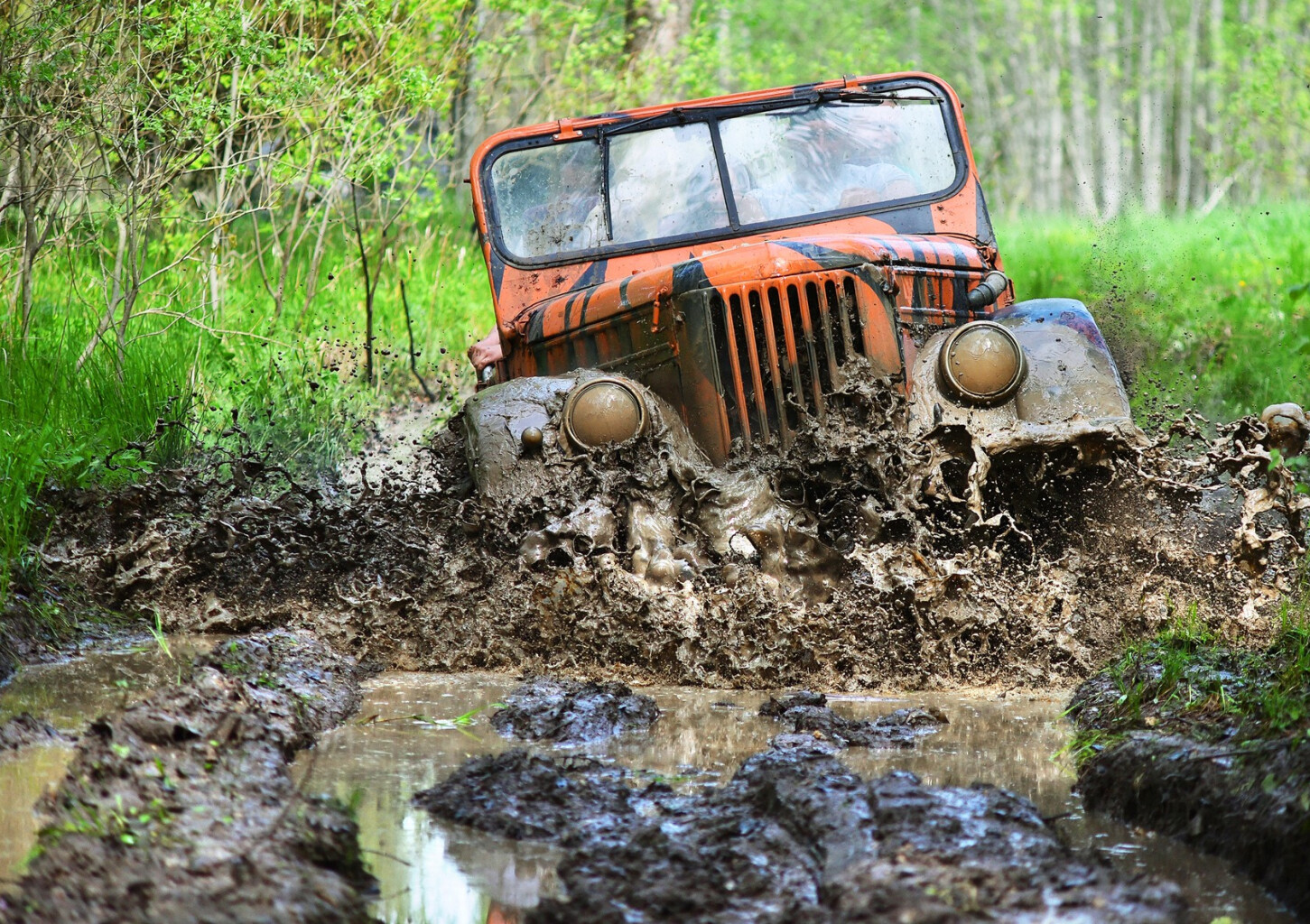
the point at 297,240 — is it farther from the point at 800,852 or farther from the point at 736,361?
the point at 800,852

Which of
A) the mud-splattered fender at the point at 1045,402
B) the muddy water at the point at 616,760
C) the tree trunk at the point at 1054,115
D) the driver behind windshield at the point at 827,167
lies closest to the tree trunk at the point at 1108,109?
the tree trunk at the point at 1054,115

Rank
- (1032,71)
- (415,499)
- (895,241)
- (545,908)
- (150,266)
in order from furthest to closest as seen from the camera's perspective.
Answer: (1032,71), (150,266), (415,499), (895,241), (545,908)

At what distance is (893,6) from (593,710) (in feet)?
119

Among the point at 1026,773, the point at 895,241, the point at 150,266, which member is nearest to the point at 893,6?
the point at 150,266

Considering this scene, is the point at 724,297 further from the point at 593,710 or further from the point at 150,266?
the point at 150,266

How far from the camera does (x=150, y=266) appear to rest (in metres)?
9.55

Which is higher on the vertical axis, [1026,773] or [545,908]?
[545,908]

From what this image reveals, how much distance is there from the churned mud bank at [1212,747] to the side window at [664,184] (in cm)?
277

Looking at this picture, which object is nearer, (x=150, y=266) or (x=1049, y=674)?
(x=1049, y=674)

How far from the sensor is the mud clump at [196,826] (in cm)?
224

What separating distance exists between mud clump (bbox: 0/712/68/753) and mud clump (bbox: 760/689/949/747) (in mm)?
1866

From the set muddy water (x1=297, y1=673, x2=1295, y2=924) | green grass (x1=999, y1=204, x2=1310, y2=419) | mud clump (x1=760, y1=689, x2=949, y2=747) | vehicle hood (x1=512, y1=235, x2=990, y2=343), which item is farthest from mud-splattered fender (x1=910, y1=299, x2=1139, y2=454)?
mud clump (x1=760, y1=689, x2=949, y2=747)

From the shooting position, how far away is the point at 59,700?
3.95 m

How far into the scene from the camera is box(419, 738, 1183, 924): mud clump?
88.6 inches
